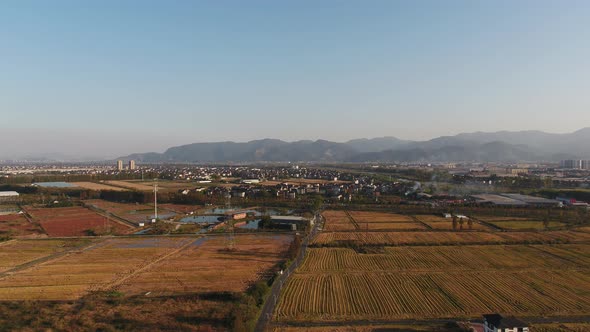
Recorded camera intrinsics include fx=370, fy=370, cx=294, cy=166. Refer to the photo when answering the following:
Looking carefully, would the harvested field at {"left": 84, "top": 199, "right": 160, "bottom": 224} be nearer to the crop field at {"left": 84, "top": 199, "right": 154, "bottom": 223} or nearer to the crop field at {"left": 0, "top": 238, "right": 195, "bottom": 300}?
the crop field at {"left": 84, "top": 199, "right": 154, "bottom": 223}

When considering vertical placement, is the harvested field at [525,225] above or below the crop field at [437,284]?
below

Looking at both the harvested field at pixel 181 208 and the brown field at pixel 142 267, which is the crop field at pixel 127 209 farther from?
the brown field at pixel 142 267

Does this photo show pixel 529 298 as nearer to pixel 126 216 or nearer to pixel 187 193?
pixel 126 216

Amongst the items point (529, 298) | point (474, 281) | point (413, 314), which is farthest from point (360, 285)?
point (529, 298)

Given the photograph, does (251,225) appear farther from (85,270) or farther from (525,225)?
(525,225)

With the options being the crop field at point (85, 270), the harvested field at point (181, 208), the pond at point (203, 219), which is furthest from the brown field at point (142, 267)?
the harvested field at point (181, 208)

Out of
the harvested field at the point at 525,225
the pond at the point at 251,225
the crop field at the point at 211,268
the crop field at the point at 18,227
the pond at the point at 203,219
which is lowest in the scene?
the harvested field at the point at 525,225

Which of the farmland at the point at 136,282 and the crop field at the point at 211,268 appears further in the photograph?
the crop field at the point at 211,268
